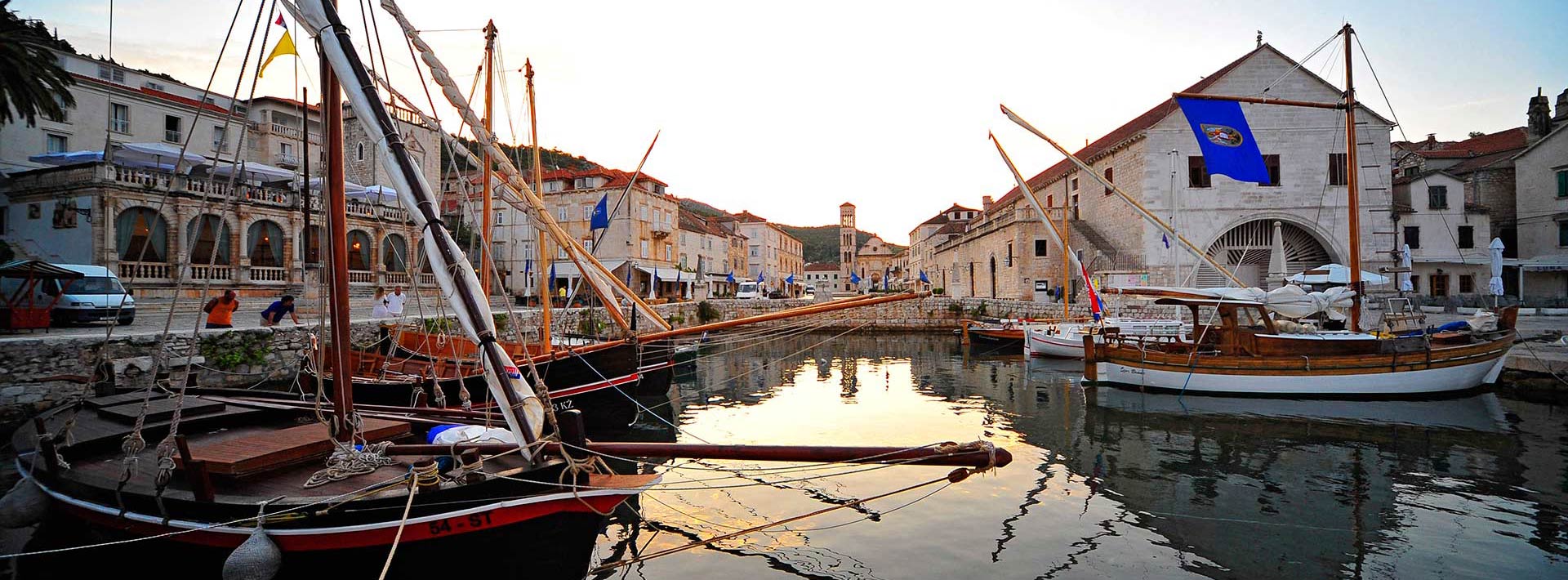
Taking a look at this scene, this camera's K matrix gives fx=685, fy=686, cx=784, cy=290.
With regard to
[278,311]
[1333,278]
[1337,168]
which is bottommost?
[278,311]

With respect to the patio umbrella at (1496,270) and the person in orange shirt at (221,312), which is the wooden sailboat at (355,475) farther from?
the patio umbrella at (1496,270)

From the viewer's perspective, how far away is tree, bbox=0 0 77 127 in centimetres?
1516

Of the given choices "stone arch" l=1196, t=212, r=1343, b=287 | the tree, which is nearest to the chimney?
"stone arch" l=1196, t=212, r=1343, b=287

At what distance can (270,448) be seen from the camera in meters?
5.45

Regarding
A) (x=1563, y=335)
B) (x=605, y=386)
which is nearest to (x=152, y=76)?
(x=605, y=386)

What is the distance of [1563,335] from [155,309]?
41748mm

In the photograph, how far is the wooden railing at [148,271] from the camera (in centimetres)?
2559

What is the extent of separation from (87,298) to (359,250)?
58.6 ft

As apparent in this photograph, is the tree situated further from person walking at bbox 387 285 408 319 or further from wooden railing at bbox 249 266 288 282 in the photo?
wooden railing at bbox 249 266 288 282

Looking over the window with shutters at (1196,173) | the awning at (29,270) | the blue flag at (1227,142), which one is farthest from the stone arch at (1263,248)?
the awning at (29,270)

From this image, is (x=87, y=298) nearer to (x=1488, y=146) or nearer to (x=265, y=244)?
(x=265, y=244)

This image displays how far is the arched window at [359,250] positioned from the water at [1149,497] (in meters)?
27.2

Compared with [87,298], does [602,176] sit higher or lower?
higher

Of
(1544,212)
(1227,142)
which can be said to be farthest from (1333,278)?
(1544,212)
